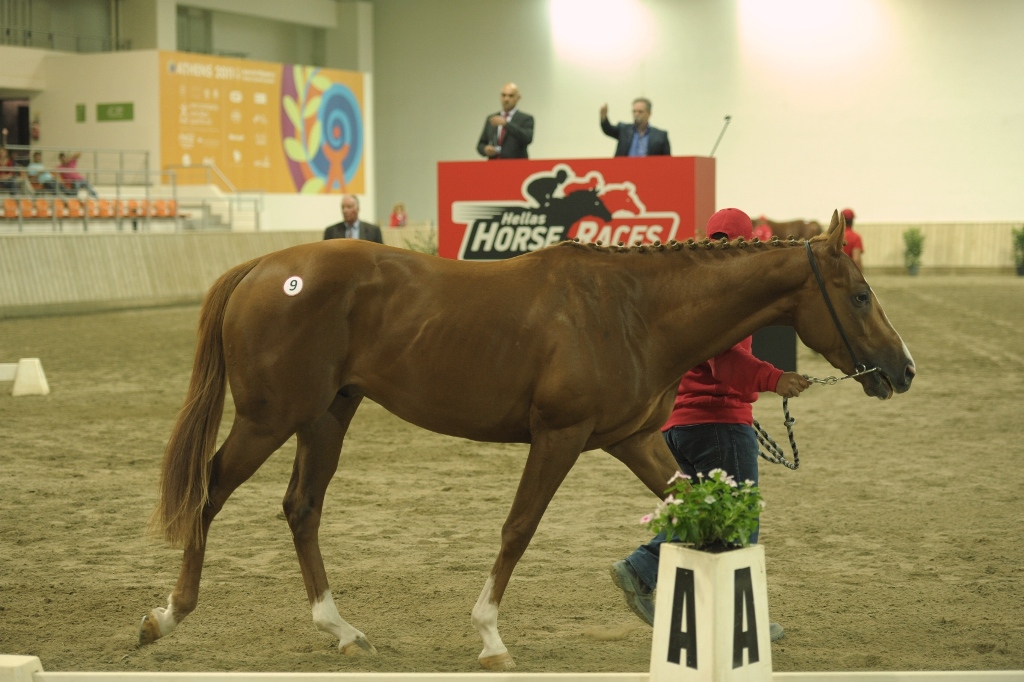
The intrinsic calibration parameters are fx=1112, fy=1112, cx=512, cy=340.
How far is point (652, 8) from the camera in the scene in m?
33.7

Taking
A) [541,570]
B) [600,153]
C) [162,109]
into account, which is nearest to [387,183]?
[600,153]

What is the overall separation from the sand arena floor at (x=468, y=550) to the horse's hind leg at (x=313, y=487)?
27 centimetres

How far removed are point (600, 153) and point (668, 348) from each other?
31.4 metres

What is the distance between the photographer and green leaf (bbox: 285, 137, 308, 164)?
3306cm

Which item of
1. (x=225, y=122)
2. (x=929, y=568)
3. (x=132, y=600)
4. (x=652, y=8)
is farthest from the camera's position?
(x=652, y=8)

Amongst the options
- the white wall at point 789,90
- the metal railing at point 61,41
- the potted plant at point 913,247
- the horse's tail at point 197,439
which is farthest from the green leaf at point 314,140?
the horse's tail at point 197,439

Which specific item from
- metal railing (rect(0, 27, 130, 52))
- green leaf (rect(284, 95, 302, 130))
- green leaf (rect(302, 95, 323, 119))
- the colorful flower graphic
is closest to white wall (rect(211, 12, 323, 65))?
the colorful flower graphic

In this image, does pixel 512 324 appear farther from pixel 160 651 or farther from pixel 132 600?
pixel 132 600

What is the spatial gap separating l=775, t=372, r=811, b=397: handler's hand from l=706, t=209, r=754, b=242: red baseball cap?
26.0 inches

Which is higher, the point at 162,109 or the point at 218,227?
the point at 162,109

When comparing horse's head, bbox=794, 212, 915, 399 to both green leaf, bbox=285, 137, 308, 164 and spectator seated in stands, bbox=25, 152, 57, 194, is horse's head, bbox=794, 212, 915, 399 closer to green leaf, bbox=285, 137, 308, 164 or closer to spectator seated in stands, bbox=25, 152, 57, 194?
spectator seated in stands, bbox=25, 152, 57, 194

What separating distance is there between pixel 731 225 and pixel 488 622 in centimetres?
183

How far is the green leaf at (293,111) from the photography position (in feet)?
109

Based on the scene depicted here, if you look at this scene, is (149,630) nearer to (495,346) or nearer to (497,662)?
(497,662)
